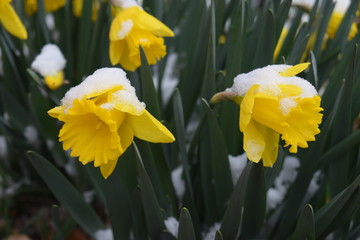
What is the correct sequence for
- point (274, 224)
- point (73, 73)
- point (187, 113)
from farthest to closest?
point (73, 73) < point (187, 113) < point (274, 224)

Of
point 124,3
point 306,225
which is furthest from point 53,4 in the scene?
point 306,225

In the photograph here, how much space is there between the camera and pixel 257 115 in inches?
35.5

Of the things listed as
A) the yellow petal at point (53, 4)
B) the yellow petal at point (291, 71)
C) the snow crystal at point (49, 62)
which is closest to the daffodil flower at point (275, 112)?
the yellow petal at point (291, 71)

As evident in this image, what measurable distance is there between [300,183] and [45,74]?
0.85 m

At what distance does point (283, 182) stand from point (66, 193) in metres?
0.64

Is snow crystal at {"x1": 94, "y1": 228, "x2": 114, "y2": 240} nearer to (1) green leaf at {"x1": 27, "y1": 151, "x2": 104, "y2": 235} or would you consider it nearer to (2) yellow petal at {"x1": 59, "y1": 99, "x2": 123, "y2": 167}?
(1) green leaf at {"x1": 27, "y1": 151, "x2": 104, "y2": 235}

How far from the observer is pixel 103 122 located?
35.8 inches

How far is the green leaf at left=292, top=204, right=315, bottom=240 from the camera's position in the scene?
92 centimetres

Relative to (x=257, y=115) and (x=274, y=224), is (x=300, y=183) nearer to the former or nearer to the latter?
(x=274, y=224)

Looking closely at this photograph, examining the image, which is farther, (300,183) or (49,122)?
(49,122)

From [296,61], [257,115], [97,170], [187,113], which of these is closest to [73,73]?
[187,113]

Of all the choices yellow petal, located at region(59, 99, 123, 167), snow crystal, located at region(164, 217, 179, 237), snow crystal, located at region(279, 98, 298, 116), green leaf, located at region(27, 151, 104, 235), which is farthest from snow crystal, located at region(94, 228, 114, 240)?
snow crystal, located at region(279, 98, 298, 116)

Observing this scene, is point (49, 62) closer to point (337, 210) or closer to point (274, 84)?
point (274, 84)

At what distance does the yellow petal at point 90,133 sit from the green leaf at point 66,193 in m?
0.17
